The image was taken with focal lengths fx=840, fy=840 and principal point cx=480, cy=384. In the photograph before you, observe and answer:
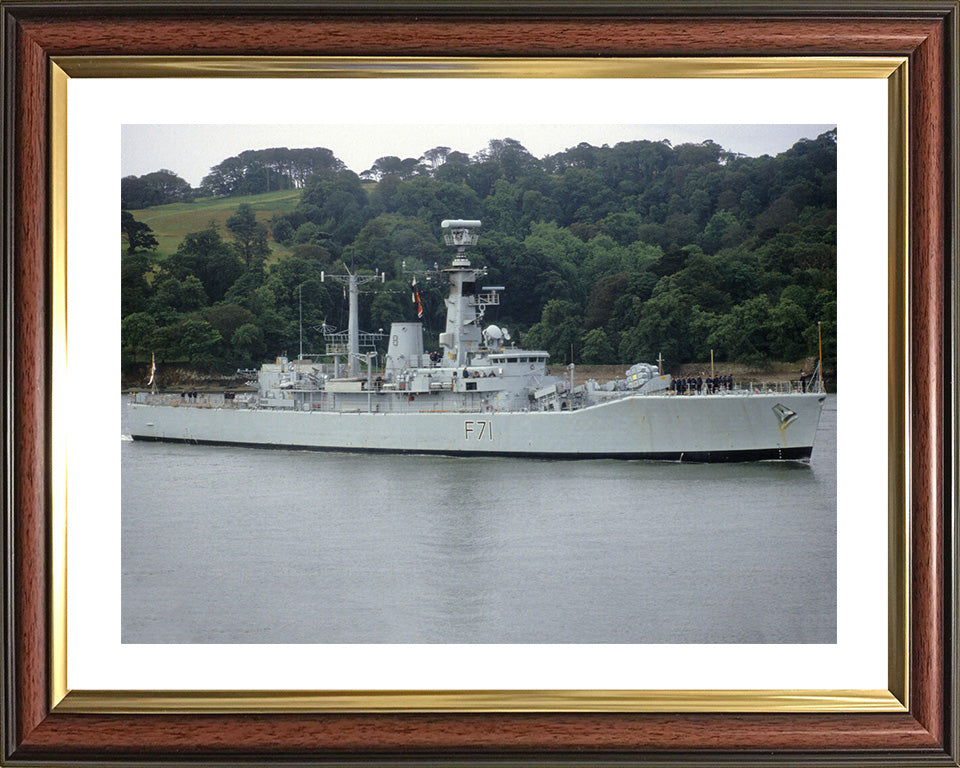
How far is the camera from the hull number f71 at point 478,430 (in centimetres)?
1227

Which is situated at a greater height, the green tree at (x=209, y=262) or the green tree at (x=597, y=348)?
the green tree at (x=209, y=262)

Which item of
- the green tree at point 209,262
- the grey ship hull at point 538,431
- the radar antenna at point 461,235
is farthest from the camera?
the grey ship hull at point 538,431

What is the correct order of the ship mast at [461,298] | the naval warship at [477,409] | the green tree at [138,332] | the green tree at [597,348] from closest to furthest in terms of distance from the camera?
1. the green tree at [138,332]
2. the ship mast at [461,298]
3. the green tree at [597,348]
4. the naval warship at [477,409]

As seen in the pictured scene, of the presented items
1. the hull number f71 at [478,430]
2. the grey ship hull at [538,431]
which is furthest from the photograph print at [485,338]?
the hull number f71 at [478,430]

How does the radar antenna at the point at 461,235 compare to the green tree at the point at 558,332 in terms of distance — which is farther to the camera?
the green tree at the point at 558,332

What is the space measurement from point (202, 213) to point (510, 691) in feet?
10.0

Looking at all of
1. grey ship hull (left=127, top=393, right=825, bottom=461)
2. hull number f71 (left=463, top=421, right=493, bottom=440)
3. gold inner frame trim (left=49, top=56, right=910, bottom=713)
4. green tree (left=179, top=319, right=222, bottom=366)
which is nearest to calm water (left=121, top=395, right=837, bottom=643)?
gold inner frame trim (left=49, top=56, right=910, bottom=713)

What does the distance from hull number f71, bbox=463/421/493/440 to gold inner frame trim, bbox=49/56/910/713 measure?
977 cm

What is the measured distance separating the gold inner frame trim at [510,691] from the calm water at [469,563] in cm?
22

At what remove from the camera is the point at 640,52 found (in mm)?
2479

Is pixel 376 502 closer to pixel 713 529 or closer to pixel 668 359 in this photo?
pixel 713 529

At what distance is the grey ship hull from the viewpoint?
10.7 m

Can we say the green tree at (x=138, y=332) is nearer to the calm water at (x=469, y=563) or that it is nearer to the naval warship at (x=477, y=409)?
the calm water at (x=469, y=563)

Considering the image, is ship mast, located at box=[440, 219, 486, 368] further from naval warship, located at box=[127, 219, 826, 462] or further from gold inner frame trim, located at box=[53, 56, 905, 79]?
gold inner frame trim, located at box=[53, 56, 905, 79]
